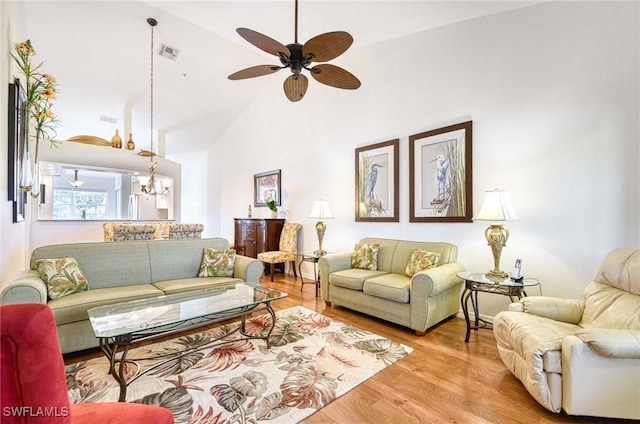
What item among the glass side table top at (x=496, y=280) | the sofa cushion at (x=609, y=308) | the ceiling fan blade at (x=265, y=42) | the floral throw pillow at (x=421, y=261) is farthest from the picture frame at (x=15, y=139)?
the sofa cushion at (x=609, y=308)

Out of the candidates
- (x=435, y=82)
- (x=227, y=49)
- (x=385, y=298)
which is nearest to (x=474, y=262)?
(x=385, y=298)

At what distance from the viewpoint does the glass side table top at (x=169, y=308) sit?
1899 mm

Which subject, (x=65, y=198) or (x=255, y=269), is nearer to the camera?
(x=255, y=269)

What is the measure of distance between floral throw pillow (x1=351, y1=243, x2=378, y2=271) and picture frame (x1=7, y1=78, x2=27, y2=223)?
139 inches

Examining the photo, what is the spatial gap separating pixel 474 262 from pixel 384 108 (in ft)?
7.83

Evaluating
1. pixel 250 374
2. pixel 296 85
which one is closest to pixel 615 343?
pixel 250 374

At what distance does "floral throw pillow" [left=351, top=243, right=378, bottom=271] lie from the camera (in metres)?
3.70

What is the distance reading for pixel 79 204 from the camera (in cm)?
593

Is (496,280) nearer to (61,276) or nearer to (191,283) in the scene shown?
(191,283)

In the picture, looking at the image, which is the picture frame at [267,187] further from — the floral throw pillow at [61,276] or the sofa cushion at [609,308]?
the sofa cushion at [609,308]

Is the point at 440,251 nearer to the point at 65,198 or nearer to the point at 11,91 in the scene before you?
the point at 11,91

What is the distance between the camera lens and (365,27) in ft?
11.8

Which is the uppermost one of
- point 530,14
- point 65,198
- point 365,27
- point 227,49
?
point 227,49

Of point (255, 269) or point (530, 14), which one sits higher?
point (530, 14)
